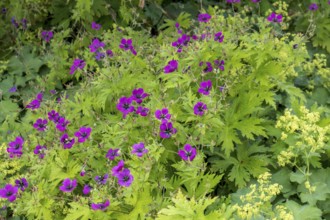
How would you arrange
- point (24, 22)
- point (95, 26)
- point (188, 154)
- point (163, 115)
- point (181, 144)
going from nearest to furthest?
1. point (188, 154)
2. point (163, 115)
3. point (181, 144)
4. point (95, 26)
5. point (24, 22)

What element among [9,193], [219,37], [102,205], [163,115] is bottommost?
[9,193]

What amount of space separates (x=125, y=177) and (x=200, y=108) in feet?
2.05

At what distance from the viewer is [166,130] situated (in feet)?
8.63

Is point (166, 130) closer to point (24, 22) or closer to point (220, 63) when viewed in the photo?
point (220, 63)

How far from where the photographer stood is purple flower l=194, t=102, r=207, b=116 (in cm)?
268

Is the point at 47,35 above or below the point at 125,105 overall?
below

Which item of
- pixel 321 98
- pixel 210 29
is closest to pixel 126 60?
pixel 210 29

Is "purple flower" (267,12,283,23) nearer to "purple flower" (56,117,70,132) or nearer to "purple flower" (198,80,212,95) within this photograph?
"purple flower" (198,80,212,95)

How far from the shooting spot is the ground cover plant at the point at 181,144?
258cm

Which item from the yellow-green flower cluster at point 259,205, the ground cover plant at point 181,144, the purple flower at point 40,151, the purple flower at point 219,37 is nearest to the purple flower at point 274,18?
the ground cover plant at point 181,144

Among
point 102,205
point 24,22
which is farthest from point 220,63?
point 24,22

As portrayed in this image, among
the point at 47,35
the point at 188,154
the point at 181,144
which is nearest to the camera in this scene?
the point at 188,154

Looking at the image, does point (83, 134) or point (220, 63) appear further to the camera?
point (220, 63)

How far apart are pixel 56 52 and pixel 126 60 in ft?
4.37
